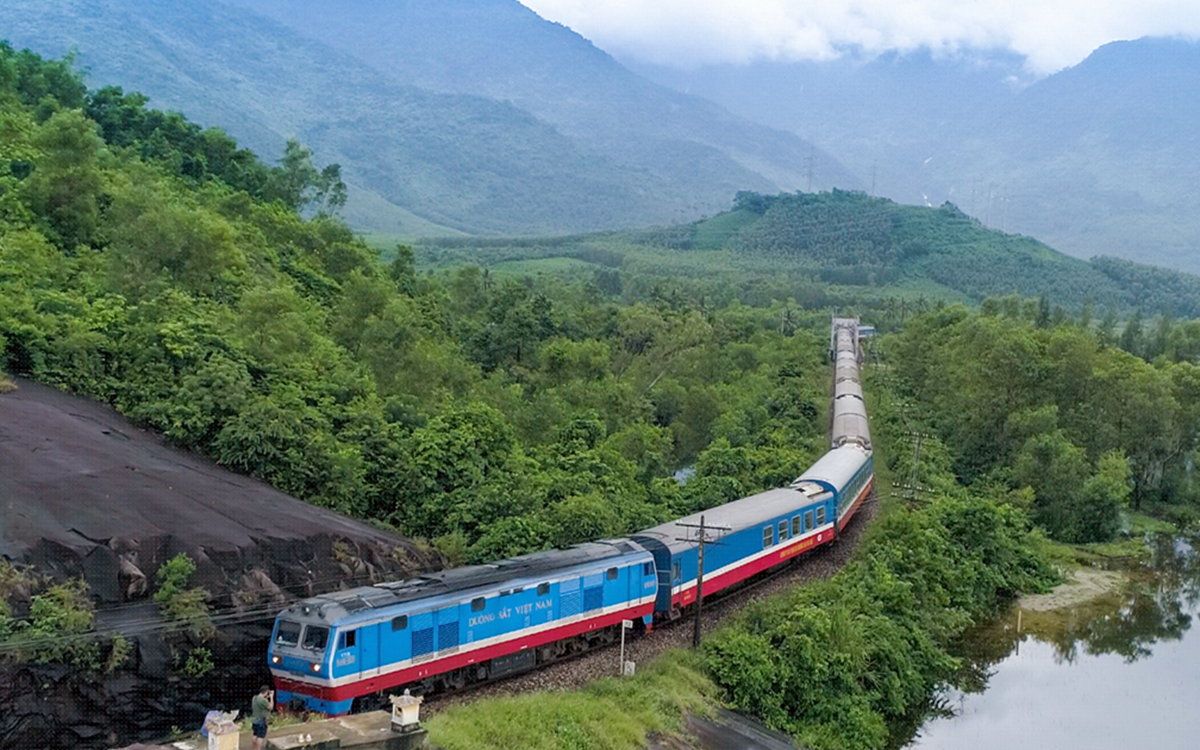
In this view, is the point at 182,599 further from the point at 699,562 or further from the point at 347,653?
the point at 699,562

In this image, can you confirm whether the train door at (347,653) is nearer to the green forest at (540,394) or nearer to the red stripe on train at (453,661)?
the red stripe on train at (453,661)

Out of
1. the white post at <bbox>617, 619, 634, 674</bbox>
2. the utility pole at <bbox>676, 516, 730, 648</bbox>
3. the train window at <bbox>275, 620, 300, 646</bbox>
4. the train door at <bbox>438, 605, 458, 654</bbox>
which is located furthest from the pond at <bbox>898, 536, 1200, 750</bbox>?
the train window at <bbox>275, 620, 300, 646</bbox>

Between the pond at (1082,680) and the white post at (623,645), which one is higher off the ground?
the white post at (623,645)

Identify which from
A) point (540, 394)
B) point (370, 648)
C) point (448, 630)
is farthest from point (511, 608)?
point (540, 394)

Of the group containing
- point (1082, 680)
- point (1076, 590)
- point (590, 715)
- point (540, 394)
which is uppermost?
point (540, 394)

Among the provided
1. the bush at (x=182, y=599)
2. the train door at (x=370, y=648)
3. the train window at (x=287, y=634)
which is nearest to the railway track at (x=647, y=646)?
the train door at (x=370, y=648)

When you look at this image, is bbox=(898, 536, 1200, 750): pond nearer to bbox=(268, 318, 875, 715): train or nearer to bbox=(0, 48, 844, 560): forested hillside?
bbox=(268, 318, 875, 715): train
